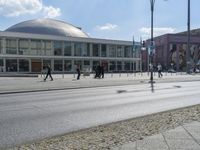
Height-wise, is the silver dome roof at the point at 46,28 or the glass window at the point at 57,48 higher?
the silver dome roof at the point at 46,28

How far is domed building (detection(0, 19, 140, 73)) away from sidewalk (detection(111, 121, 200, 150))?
206ft

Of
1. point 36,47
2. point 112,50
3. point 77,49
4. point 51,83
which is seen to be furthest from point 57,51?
point 51,83

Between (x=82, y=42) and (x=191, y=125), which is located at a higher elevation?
(x=82, y=42)

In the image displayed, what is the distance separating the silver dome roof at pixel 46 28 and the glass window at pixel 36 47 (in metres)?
15.6

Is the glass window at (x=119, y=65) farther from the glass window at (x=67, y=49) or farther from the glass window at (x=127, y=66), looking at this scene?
the glass window at (x=67, y=49)

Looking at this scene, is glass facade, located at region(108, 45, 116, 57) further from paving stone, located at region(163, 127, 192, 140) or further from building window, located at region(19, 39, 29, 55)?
paving stone, located at region(163, 127, 192, 140)

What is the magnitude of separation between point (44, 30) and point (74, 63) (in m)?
16.9

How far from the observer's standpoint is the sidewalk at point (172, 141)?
6742 mm

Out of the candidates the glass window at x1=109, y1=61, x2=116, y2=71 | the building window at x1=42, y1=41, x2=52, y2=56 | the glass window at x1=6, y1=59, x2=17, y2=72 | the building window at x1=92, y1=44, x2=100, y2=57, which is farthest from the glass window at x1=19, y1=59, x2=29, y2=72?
the glass window at x1=109, y1=61, x2=116, y2=71

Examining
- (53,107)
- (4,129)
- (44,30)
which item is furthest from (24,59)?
(4,129)

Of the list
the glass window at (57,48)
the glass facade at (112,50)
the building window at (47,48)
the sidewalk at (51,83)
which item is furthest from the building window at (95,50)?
the sidewalk at (51,83)

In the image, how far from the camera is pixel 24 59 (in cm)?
7119

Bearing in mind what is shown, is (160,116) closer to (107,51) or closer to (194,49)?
(107,51)

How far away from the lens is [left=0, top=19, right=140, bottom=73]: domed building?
7006cm
